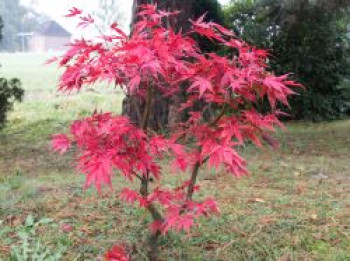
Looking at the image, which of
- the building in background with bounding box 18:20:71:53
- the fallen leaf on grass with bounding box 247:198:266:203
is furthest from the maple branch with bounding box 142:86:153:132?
the building in background with bounding box 18:20:71:53

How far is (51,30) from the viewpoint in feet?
104

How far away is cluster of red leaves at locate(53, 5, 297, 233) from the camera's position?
6.02 ft

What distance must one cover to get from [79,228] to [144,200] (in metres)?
0.86

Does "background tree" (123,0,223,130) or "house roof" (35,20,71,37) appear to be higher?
"house roof" (35,20,71,37)

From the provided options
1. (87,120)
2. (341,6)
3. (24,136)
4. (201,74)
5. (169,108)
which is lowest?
(24,136)

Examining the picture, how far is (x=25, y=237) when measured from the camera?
2.66 m

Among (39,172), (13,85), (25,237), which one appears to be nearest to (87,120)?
(25,237)

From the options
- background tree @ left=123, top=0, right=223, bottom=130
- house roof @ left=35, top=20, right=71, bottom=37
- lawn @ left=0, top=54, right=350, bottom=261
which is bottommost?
lawn @ left=0, top=54, right=350, bottom=261

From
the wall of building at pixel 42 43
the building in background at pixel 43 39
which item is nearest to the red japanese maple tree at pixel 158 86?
the building in background at pixel 43 39

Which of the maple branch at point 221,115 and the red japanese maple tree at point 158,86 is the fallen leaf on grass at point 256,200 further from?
the maple branch at point 221,115

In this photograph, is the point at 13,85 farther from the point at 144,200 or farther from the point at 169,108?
the point at 144,200

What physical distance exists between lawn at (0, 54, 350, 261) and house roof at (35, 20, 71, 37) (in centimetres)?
2724

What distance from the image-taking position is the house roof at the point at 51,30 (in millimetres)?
31109

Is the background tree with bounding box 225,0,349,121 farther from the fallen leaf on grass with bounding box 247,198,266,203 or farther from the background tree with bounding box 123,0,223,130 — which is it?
the fallen leaf on grass with bounding box 247,198,266,203
